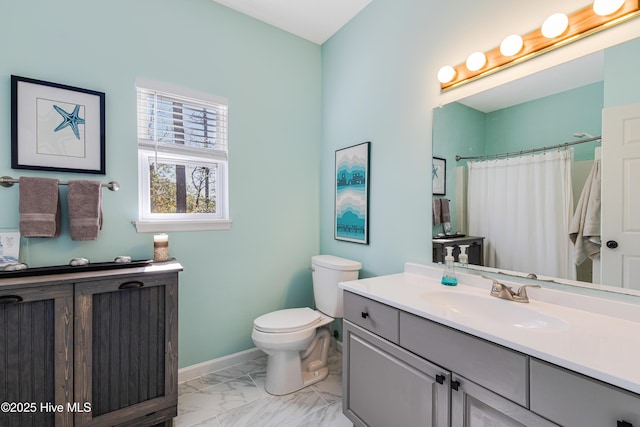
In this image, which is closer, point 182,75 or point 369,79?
point 182,75

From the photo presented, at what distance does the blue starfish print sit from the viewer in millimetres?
1651

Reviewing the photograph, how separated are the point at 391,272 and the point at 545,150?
3.67ft

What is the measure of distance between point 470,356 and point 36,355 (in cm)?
184

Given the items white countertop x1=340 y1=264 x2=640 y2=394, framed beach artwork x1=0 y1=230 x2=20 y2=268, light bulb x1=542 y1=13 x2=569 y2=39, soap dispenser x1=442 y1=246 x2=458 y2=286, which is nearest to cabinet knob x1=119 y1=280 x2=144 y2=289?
framed beach artwork x1=0 y1=230 x2=20 y2=268

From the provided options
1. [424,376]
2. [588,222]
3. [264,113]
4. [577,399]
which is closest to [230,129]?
[264,113]

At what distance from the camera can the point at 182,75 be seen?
203cm

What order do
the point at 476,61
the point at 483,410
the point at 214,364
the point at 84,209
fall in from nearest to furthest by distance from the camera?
the point at 483,410
the point at 476,61
the point at 84,209
the point at 214,364

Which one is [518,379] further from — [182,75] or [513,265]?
[182,75]

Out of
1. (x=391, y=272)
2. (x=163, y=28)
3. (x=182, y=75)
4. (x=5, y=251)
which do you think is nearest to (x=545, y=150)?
(x=391, y=272)

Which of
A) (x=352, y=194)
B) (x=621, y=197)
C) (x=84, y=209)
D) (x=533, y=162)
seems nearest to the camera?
(x=621, y=197)

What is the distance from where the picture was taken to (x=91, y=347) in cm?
141

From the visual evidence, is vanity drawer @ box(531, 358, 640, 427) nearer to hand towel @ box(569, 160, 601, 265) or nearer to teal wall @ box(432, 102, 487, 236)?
hand towel @ box(569, 160, 601, 265)

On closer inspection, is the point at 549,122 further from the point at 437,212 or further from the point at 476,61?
the point at 437,212

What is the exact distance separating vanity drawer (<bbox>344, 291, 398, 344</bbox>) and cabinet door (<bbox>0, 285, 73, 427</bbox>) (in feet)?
4.46
